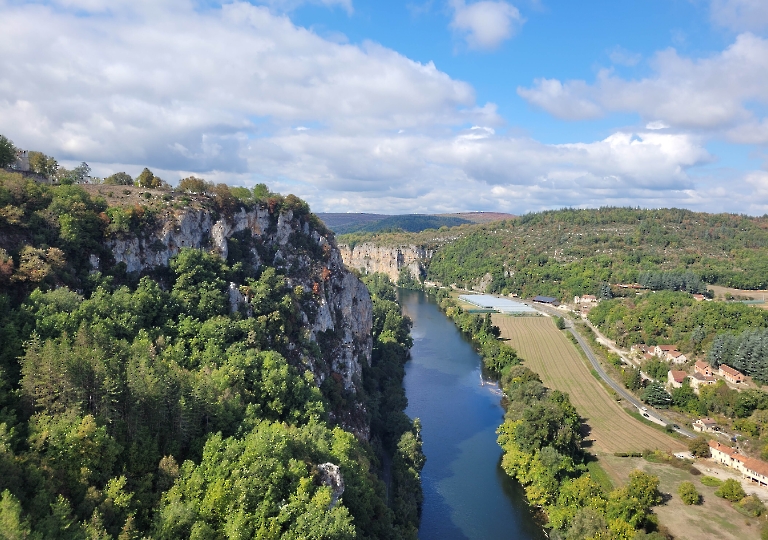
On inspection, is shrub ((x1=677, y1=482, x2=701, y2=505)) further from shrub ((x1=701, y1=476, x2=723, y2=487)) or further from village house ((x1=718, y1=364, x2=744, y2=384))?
village house ((x1=718, y1=364, x2=744, y2=384))

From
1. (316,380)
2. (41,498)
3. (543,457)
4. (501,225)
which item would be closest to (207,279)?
(316,380)

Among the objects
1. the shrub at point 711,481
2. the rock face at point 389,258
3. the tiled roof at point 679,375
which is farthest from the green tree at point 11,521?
the rock face at point 389,258

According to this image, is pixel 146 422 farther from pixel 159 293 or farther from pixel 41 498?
pixel 159 293

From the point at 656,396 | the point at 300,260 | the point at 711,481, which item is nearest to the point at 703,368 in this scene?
the point at 656,396

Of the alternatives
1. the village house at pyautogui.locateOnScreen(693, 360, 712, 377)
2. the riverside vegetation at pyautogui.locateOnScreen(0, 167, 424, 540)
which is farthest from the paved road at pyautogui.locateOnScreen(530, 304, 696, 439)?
the riverside vegetation at pyautogui.locateOnScreen(0, 167, 424, 540)

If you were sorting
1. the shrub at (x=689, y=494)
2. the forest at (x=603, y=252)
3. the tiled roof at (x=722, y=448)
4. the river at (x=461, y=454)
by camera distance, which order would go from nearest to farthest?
the river at (x=461, y=454) < the shrub at (x=689, y=494) < the tiled roof at (x=722, y=448) < the forest at (x=603, y=252)

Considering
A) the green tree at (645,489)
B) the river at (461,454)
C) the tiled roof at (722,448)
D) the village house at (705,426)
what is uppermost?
the green tree at (645,489)

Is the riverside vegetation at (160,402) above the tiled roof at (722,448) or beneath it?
above

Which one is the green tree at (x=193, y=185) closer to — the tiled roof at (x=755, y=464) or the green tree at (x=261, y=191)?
the green tree at (x=261, y=191)
